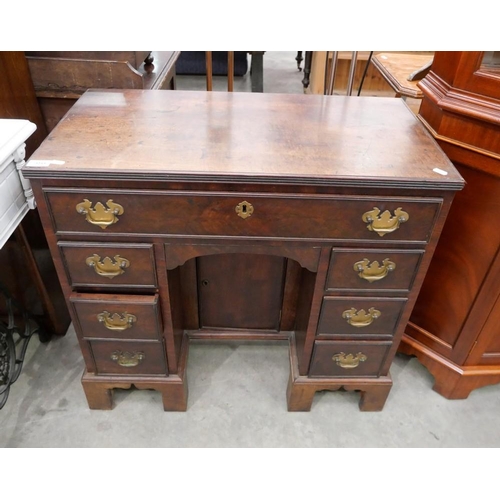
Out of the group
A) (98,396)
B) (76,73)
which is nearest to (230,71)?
(76,73)

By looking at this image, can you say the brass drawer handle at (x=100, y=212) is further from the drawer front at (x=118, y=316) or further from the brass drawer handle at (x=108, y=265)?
the drawer front at (x=118, y=316)

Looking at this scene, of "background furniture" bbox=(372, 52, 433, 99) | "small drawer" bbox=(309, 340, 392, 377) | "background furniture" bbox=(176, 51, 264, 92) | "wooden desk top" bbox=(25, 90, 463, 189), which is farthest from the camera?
"background furniture" bbox=(176, 51, 264, 92)

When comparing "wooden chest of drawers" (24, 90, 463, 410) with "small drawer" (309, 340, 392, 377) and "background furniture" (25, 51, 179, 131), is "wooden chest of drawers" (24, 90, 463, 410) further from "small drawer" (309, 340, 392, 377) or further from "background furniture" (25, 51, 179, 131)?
"background furniture" (25, 51, 179, 131)

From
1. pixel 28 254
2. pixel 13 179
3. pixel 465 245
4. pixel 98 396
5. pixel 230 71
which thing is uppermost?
pixel 230 71

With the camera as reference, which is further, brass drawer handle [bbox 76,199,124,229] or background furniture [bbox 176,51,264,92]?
background furniture [bbox 176,51,264,92]

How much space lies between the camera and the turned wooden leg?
1423mm

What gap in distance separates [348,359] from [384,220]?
0.54 m

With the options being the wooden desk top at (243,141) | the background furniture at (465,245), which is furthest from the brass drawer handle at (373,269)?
the background furniture at (465,245)

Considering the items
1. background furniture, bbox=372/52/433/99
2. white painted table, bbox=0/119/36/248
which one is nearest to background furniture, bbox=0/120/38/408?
white painted table, bbox=0/119/36/248

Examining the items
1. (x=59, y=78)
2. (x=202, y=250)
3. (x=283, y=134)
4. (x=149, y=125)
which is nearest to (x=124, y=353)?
(x=202, y=250)

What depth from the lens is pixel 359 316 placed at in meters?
1.24

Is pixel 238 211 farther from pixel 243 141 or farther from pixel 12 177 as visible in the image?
pixel 12 177

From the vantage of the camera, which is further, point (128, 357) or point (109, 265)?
point (128, 357)

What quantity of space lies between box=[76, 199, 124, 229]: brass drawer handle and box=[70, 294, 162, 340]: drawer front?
25 cm
